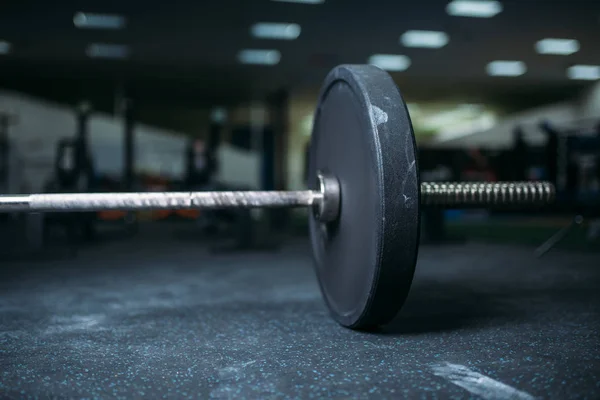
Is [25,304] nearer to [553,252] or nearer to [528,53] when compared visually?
[553,252]

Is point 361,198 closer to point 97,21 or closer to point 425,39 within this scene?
point 97,21

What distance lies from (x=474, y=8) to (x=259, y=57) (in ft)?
10.2

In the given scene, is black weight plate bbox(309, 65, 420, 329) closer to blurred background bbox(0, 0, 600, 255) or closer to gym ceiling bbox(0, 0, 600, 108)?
blurred background bbox(0, 0, 600, 255)

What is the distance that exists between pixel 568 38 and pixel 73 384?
7.21 meters

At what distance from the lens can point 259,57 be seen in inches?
281

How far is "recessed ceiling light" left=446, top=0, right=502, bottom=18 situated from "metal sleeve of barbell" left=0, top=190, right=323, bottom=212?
4.54 m

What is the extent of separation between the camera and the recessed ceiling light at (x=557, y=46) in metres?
6.55

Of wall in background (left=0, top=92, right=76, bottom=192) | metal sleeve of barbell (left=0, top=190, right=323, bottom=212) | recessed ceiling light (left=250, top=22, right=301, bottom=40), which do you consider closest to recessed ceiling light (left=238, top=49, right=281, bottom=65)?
recessed ceiling light (left=250, top=22, right=301, bottom=40)

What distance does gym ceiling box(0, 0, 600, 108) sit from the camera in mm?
5230

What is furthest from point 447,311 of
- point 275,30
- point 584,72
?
point 584,72

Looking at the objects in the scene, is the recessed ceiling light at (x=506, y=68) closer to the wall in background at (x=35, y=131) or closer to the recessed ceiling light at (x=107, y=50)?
the recessed ceiling light at (x=107, y=50)

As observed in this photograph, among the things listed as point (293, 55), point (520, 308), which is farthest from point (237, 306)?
point (293, 55)

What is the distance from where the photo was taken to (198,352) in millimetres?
1222

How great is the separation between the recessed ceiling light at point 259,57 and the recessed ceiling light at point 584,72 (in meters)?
4.93
